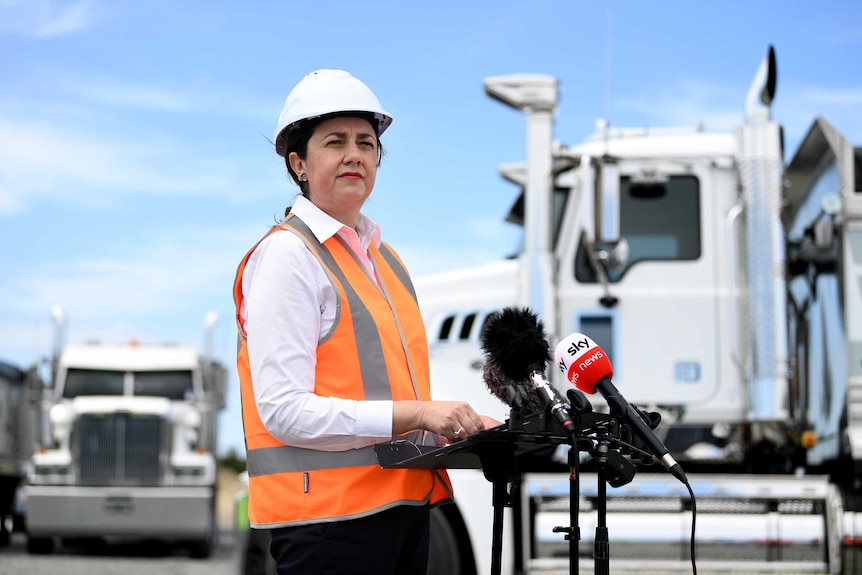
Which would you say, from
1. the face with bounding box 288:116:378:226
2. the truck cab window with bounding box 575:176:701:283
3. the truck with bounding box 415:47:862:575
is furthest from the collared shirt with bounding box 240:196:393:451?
the truck cab window with bounding box 575:176:701:283

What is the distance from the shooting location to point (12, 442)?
784 inches

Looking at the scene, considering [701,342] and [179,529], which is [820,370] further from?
[179,529]

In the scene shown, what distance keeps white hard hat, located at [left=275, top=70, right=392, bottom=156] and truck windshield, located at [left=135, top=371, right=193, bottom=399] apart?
15233mm

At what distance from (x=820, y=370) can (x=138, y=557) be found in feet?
41.3

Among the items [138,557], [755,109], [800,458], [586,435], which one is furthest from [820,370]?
[138,557]

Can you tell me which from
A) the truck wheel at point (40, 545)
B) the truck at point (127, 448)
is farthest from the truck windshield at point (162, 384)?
the truck wheel at point (40, 545)

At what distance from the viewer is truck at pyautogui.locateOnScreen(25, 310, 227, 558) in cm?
1598

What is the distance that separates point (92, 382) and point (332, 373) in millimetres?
15561

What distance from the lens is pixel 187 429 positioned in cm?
1709

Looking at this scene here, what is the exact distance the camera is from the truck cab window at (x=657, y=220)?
7.00 metres

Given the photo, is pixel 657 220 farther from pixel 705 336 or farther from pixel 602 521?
pixel 602 521

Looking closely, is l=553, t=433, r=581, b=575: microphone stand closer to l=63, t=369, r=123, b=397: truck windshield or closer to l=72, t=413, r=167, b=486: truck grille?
l=72, t=413, r=167, b=486: truck grille

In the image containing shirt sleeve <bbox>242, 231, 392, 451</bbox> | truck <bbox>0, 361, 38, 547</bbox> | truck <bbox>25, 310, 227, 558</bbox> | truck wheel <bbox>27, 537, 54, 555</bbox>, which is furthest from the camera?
truck <bbox>0, 361, 38, 547</bbox>

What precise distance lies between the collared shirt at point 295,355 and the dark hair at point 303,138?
22 cm
